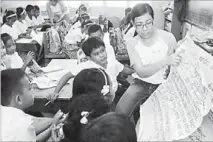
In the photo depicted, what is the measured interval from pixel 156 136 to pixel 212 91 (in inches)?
11.5

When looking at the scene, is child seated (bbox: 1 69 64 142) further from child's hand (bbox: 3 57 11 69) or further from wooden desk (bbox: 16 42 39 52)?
wooden desk (bbox: 16 42 39 52)

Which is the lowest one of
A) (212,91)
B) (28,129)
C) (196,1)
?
(28,129)

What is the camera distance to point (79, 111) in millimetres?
1056

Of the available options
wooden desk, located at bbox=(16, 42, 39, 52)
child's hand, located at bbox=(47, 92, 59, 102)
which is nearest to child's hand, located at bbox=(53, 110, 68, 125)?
child's hand, located at bbox=(47, 92, 59, 102)

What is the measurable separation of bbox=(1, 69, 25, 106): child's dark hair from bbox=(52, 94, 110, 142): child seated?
25 centimetres

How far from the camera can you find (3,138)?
0.86 m

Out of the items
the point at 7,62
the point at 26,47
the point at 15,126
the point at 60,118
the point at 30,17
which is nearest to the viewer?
the point at 15,126

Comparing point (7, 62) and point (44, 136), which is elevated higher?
point (7, 62)

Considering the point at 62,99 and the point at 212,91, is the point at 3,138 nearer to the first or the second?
the point at 62,99

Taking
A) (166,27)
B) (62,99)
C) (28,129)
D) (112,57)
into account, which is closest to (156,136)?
(28,129)

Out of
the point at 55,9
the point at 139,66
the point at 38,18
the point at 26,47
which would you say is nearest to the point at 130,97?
the point at 139,66

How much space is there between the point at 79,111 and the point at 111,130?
0.29 m

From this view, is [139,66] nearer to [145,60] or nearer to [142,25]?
[145,60]

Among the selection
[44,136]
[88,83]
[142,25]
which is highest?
[142,25]
